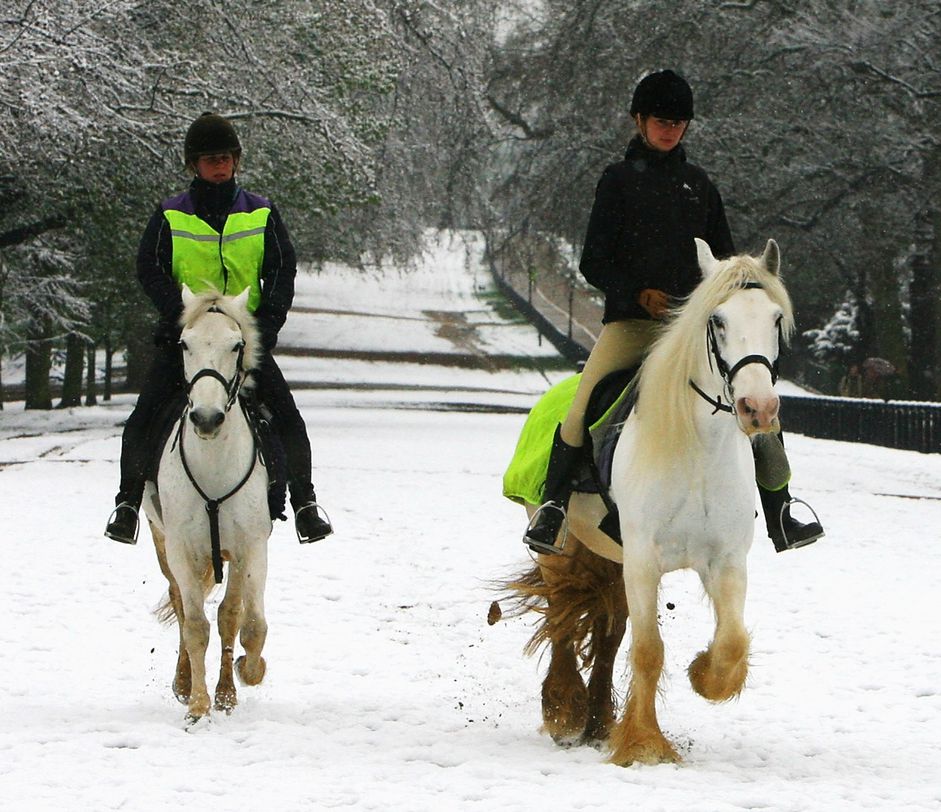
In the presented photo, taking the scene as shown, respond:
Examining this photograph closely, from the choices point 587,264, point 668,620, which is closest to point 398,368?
point 668,620

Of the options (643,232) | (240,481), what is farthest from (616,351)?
(240,481)

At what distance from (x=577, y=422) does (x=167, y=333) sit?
205cm

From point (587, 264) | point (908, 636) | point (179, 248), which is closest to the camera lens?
point (587, 264)

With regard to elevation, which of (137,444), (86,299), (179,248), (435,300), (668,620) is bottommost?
(435,300)

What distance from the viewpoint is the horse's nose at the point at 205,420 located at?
22.3 feet

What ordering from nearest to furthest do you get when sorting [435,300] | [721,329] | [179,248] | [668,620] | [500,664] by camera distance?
1. [721,329]
2. [179,248]
3. [500,664]
4. [668,620]
5. [435,300]

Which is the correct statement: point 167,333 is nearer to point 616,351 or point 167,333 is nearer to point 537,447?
point 537,447

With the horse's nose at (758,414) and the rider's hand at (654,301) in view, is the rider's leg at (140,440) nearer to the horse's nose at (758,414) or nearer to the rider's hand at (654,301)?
the rider's hand at (654,301)

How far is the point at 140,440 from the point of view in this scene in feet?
25.7

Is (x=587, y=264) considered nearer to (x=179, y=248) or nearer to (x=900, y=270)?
(x=179, y=248)

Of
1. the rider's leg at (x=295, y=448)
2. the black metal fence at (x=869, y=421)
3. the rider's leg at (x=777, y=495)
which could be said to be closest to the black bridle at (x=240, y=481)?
the rider's leg at (x=295, y=448)

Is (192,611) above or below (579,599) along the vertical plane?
below

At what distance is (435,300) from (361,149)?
5796 cm

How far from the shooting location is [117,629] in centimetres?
1016
